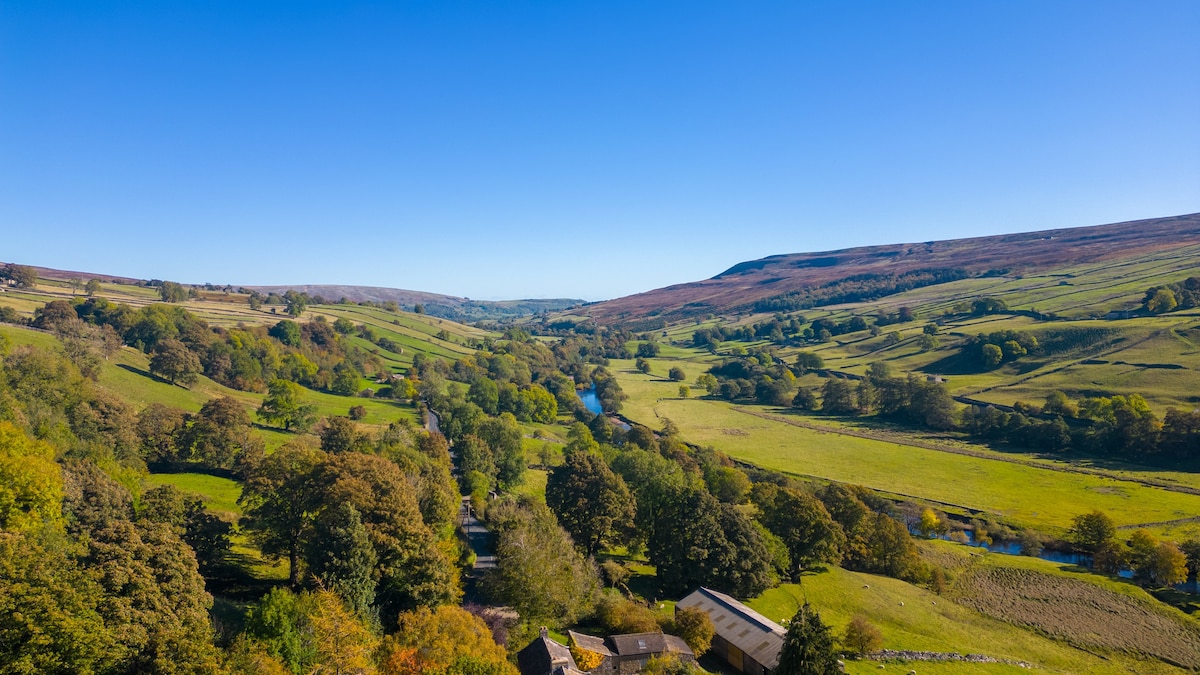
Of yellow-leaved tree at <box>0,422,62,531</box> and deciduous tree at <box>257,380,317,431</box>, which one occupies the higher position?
yellow-leaved tree at <box>0,422,62,531</box>

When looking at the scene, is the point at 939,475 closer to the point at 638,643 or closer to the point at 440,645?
the point at 638,643

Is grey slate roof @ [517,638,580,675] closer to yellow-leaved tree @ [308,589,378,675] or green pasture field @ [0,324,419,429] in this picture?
yellow-leaved tree @ [308,589,378,675]

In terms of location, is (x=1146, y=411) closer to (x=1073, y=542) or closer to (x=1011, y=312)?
(x=1073, y=542)

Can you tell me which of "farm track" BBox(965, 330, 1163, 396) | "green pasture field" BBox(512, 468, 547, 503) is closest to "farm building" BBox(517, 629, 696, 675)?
"green pasture field" BBox(512, 468, 547, 503)

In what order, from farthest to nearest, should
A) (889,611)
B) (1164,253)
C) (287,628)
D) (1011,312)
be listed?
1. (1164,253)
2. (1011,312)
3. (889,611)
4. (287,628)

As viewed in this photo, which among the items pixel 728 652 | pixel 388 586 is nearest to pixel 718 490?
pixel 728 652
